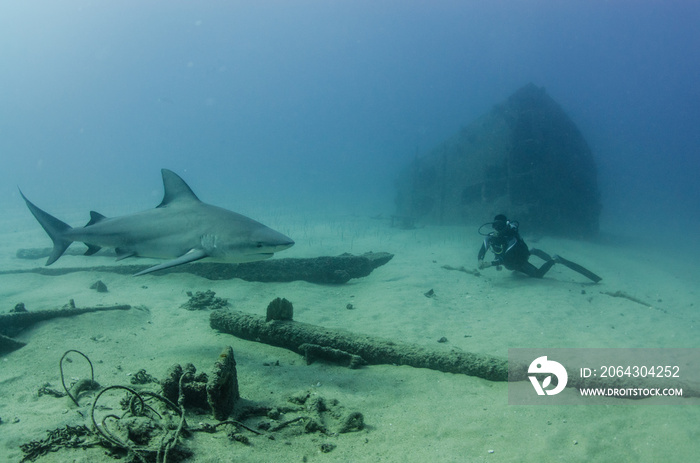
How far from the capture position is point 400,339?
5.89m

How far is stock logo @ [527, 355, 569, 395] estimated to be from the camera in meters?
4.09

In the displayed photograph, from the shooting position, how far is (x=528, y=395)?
13.0ft

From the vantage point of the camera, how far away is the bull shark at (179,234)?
16.2 ft

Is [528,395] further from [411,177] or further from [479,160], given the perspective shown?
[411,177]

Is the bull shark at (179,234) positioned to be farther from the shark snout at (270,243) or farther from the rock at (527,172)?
the rock at (527,172)

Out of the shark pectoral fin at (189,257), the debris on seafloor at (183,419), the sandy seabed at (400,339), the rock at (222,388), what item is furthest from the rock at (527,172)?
the rock at (222,388)

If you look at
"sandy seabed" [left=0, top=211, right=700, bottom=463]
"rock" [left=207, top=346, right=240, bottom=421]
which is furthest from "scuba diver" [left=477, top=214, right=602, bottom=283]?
"rock" [left=207, top=346, right=240, bottom=421]

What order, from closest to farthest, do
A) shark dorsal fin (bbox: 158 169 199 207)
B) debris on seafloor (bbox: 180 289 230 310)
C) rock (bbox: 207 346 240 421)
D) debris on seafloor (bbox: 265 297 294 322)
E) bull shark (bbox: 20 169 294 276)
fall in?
rock (bbox: 207 346 240 421), bull shark (bbox: 20 169 294 276), debris on seafloor (bbox: 265 297 294 322), shark dorsal fin (bbox: 158 169 199 207), debris on seafloor (bbox: 180 289 230 310)

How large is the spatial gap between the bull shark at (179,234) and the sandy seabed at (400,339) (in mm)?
1362

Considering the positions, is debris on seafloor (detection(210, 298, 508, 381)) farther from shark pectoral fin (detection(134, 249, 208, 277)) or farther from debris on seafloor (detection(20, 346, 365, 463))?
shark pectoral fin (detection(134, 249, 208, 277))

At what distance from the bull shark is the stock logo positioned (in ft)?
11.6

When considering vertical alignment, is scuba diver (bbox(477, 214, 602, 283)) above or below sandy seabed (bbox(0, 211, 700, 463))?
above

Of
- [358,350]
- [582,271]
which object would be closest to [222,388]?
[358,350]

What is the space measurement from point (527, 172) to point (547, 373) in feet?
58.4
